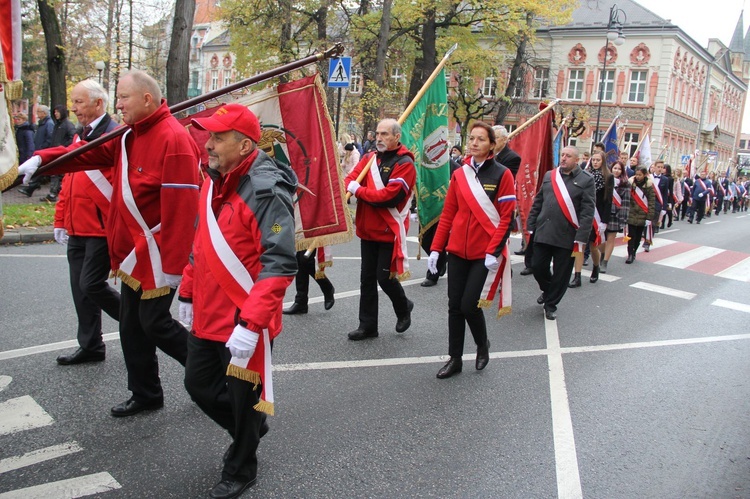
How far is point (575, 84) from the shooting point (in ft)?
157

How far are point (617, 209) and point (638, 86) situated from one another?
40.7 meters

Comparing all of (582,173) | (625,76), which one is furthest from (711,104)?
(582,173)

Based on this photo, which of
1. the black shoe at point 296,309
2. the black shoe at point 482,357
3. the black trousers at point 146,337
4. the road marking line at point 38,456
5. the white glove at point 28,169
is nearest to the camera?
the road marking line at point 38,456

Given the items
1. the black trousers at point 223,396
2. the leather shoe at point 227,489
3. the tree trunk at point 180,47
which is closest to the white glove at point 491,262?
the black trousers at point 223,396

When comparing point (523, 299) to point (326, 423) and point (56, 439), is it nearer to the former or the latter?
point (326, 423)

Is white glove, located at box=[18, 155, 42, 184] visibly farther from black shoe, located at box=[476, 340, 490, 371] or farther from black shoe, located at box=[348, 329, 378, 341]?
black shoe, located at box=[476, 340, 490, 371]

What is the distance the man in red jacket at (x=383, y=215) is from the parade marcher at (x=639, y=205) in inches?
285

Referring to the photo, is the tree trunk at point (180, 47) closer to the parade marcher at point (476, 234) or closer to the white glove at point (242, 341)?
the parade marcher at point (476, 234)

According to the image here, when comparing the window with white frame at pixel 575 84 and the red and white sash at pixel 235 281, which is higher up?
the window with white frame at pixel 575 84

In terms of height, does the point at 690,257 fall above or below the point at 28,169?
below

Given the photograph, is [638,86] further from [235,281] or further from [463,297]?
[235,281]

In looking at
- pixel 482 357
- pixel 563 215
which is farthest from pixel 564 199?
pixel 482 357

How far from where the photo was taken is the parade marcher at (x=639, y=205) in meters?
11.5

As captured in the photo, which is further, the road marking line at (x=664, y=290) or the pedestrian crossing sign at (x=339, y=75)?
the pedestrian crossing sign at (x=339, y=75)
